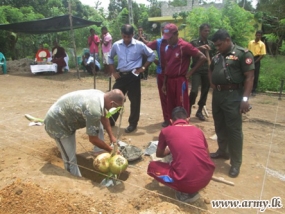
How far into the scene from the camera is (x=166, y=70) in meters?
4.59

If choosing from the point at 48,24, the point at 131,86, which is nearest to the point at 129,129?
the point at 131,86

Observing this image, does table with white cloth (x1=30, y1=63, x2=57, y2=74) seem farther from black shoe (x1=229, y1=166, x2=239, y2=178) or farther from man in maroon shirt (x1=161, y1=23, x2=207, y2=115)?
black shoe (x1=229, y1=166, x2=239, y2=178)

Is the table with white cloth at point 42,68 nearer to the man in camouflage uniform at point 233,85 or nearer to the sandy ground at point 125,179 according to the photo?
the sandy ground at point 125,179

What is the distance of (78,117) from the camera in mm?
3246

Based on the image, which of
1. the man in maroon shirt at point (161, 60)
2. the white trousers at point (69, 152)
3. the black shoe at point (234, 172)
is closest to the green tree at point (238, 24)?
the man in maroon shirt at point (161, 60)

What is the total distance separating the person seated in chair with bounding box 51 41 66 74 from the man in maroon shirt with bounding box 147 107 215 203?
11163mm

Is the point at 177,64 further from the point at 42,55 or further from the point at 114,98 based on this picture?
the point at 42,55

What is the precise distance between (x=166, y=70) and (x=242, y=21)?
26.2 feet

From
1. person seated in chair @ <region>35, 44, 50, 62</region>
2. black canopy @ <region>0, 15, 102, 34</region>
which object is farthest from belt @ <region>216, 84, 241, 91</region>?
person seated in chair @ <region>35, 44, 50, 62</region>

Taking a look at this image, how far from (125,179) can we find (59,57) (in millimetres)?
10806

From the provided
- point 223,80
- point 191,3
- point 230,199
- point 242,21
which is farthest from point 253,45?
point 191,3

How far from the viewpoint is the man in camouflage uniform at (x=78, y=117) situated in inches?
119

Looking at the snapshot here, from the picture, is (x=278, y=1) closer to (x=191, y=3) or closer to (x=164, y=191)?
(x=191, y=3)

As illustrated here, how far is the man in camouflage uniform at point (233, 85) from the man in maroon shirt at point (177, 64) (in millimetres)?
863
